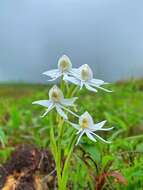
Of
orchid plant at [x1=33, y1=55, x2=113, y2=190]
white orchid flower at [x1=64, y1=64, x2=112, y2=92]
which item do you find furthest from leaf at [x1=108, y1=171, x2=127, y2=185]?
white orchid flower at [x1=64, y1=64, x2=112, y2=92]

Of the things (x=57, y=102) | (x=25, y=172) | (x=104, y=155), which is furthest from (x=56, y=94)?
(x=104, y=155)

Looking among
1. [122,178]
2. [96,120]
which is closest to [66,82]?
[122,178]

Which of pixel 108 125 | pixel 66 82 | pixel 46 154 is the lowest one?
pixel 108 125

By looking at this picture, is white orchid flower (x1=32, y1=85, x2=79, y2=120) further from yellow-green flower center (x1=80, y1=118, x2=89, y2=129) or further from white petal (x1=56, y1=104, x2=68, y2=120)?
yellow-green flower center (x1=80, y1=118, x2=89, y2=129)

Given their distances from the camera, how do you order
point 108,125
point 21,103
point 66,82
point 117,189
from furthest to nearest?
point 21,103 → point 108,125 → point 117,189 → point 66,82

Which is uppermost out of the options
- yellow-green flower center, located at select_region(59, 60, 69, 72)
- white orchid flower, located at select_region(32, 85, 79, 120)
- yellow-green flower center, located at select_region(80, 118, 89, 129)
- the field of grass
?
yellow-green flower center, located at select_region(59, 60, 69, 72)

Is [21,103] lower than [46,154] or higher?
lower

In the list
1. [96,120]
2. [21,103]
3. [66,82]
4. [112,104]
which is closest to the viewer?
[66,82]

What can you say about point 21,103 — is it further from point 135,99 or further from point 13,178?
point 13,178

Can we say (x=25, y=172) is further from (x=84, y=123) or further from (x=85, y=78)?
(x=85, y=78)
